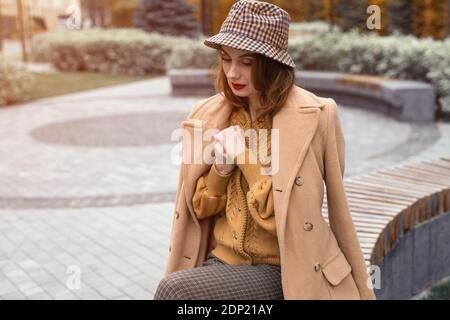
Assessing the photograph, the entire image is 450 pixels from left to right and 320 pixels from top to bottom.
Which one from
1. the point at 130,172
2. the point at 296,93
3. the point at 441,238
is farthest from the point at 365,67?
the point at 296,93

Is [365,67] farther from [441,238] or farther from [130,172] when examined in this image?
[441,238]

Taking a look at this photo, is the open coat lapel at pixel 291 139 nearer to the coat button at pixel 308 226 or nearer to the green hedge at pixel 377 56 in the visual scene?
the coat button at pixel 308 226

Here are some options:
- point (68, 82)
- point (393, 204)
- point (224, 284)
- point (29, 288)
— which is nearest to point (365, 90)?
point (393, 204)

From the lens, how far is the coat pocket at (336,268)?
2.37 metres

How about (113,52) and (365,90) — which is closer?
(365,90)

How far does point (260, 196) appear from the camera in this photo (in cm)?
239

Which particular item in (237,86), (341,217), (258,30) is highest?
(258,30)

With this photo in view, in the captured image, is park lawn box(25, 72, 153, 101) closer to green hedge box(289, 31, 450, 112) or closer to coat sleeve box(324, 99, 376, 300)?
green hedge box(289, 31, 450, 112)

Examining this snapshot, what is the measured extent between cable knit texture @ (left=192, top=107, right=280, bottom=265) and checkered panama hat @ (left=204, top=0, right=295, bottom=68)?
29 cm

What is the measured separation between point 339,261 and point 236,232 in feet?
1.33

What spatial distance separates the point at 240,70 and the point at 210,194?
496 millimetres

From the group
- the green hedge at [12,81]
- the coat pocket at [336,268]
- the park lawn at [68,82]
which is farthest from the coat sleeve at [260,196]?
the park lawn at [68,82]

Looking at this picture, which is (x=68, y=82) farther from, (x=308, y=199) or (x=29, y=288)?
(x=308, y=199)
